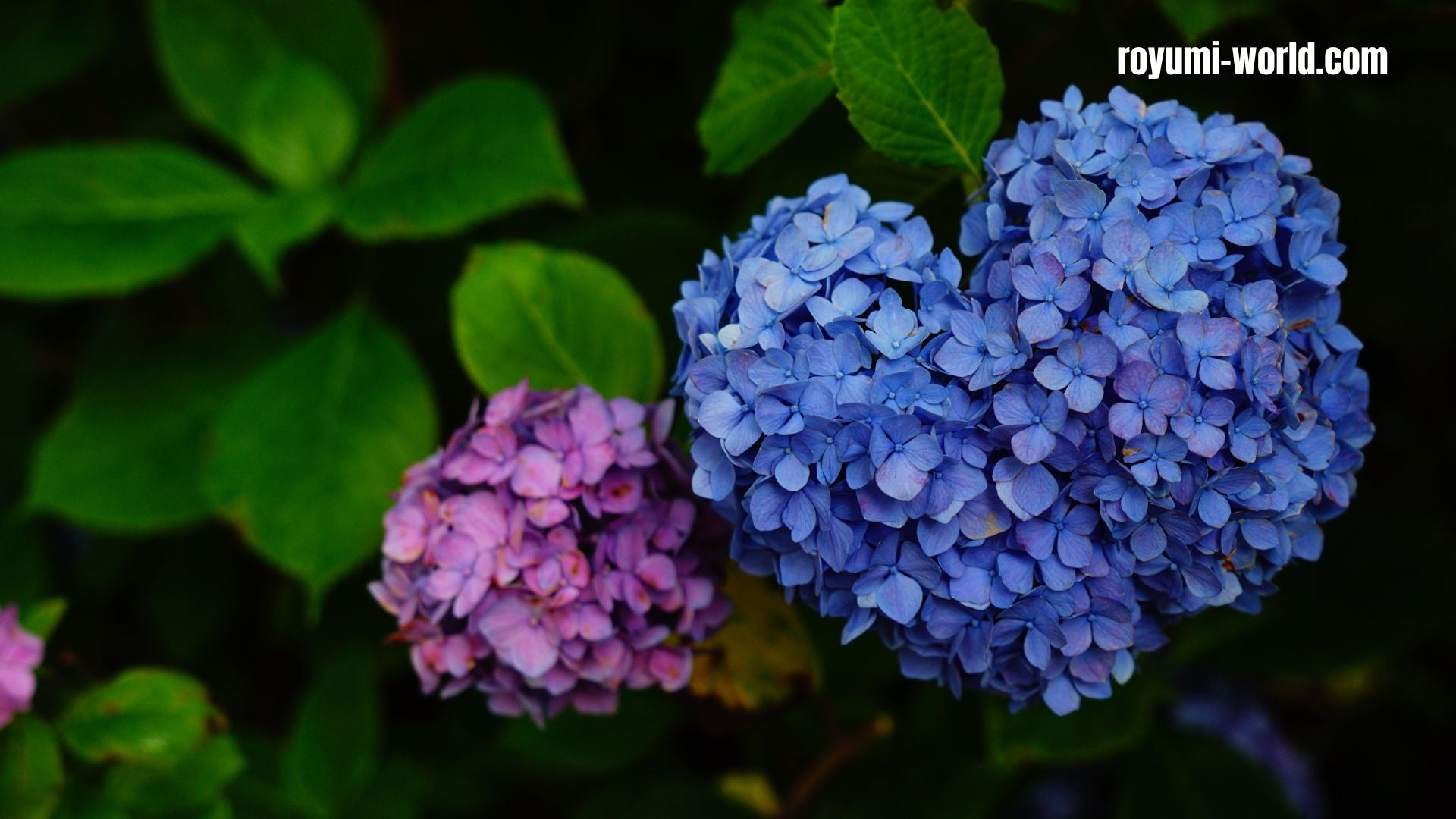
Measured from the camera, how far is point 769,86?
1147 millimetres

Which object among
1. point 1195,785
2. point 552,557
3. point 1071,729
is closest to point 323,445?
point 552,557

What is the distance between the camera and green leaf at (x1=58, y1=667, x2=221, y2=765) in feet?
4.02

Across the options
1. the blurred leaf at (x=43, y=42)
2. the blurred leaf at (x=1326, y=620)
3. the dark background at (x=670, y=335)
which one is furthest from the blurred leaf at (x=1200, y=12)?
the blurred leaf at (x=43, y=42)

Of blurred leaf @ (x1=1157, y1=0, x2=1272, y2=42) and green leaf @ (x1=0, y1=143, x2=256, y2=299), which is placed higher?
blurred leaf @ (x1=1157, y1=0, x2=1272, y2=42)

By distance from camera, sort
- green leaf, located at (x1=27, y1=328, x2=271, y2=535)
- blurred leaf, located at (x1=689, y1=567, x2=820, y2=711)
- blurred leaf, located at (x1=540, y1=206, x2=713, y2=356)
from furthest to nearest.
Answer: green leaf, located at (x1=27, y1=328, x2=271, y2=535) < blurred leaf, located at (x1=540, y1=206, x2=713, y2=356) < blurred leaf, located at (x1=689, y1=567, x2=820, y2=711)

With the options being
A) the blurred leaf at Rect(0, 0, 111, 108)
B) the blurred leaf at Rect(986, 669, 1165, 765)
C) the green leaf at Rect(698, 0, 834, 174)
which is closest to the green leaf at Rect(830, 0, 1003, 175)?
the green leaf at Rect(698, 0, 834, 174)

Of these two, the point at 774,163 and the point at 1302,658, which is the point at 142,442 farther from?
the point at 1302,658

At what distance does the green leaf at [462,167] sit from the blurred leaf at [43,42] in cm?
65

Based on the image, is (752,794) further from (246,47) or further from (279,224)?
(246,47)

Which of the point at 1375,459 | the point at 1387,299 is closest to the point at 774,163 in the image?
the point at 1387,299

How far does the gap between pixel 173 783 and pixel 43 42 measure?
4.33 feet

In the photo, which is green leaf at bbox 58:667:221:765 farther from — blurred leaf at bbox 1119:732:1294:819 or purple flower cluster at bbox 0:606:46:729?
blurred leaf at bbox 1119:732:1294:819

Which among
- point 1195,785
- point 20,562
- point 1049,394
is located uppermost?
point 1049,394

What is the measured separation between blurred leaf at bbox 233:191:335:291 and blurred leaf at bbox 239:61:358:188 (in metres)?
0.05
